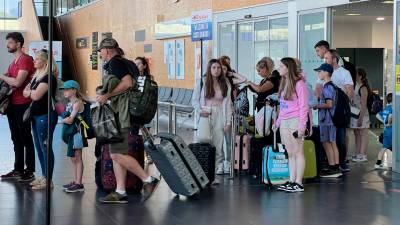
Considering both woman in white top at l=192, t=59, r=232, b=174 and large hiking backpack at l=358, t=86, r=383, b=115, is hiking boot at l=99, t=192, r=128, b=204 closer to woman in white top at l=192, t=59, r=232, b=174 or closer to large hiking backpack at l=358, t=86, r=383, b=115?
woman in white top at l=192, t=59, r=232, b=174

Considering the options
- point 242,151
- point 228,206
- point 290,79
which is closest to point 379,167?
point 242,151

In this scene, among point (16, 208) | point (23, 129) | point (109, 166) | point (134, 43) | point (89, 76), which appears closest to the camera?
point (16, 208)

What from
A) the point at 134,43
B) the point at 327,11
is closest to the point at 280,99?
the point at 327,11

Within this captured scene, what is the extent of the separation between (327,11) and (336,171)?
402 centimetres

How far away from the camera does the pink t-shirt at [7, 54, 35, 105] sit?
943cm

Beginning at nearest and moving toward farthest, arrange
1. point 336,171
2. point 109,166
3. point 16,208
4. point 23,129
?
1. point 16,208
2. point 109,166
3. point 23,129
4. point 336,171

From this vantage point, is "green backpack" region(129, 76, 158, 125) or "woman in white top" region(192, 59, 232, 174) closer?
"green backpack" region(129, 76, 158, 125)

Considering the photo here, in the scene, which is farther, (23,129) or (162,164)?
(23,129)

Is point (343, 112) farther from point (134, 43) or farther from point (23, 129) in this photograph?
point (134, 43)

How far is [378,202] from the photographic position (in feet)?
27.3

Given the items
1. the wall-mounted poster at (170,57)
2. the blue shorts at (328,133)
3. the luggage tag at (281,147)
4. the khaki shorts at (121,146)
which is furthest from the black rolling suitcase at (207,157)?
the wall-mounted poster at (170,57)

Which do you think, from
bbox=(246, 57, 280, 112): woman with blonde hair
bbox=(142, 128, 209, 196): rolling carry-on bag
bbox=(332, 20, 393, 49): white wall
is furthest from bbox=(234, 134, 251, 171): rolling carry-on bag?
bbox=(332, 20, 393, 49): white wall

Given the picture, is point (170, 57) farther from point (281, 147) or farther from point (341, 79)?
point (281, 147)

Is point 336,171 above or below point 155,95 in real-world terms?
below
